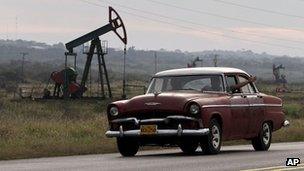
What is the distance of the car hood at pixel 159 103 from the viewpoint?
556 inches

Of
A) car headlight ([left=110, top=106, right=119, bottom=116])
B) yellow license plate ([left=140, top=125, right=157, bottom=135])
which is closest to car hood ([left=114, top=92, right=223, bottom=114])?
car headlight ([left=110, top=106, right=119, bottom=116])

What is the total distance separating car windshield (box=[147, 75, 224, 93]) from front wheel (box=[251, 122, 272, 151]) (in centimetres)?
176

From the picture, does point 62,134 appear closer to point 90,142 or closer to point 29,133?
point 29,133

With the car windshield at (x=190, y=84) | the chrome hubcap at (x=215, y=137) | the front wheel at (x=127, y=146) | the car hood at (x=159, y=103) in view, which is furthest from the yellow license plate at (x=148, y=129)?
the car windshield at (x=190, y=84)

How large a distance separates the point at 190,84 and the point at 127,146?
1.81 m

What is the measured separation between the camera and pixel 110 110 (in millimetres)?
14922

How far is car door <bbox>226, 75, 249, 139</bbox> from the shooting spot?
15523 mm

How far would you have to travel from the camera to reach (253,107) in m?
16.4

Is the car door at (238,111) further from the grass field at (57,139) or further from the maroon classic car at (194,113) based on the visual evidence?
the grass field at (57,139)

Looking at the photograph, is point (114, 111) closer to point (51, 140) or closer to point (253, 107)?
point (253, 107)

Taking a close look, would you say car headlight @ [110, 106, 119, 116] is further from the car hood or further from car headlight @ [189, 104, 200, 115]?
car headlight @ [189, 104, 200, 115]

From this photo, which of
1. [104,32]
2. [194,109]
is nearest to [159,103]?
[194,109]

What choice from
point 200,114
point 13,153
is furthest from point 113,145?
point 200,114

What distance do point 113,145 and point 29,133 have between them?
4211 millimetres
